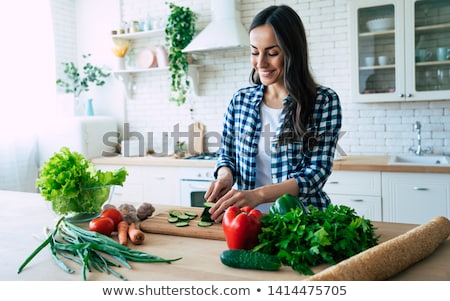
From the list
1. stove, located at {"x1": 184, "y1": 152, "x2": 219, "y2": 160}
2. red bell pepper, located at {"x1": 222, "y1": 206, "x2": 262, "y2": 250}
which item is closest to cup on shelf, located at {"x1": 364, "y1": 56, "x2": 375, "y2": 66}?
stove, located at {"x1": 184, "y1": 152, "x2": 219, "y2": 160}

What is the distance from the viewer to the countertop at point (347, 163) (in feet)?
11.1

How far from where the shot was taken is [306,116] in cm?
214

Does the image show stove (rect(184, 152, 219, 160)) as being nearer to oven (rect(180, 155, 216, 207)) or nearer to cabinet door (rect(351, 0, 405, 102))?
oven (rect(180, 155, 216, 207))

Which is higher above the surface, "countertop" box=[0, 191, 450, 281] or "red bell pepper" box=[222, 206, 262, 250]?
"red bell pepper" box=[222, 206, 262, 250]

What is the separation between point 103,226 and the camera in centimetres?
174

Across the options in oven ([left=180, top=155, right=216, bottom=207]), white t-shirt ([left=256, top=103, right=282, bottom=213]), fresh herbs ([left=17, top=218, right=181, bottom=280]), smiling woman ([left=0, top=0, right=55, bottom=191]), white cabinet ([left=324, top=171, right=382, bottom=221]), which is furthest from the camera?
smiling woman ([left=0, top=0, right=55, bottom=191])

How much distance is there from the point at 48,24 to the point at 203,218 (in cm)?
417

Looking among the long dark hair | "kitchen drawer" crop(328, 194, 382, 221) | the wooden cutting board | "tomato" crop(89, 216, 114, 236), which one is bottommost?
"kitchen drawer" crop(328, 194, 382, 221)

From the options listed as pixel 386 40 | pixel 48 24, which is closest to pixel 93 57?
pixel 48 24

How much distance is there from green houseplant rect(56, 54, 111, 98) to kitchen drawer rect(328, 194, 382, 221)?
3215 mm

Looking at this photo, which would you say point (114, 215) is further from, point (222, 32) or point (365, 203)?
point (222, 32)

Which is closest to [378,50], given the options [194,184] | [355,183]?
[355,183]

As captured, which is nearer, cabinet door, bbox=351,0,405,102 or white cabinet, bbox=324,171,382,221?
white cabinet, bbox=324,171,382,221

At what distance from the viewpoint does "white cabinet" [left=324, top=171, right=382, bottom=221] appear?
359cm
